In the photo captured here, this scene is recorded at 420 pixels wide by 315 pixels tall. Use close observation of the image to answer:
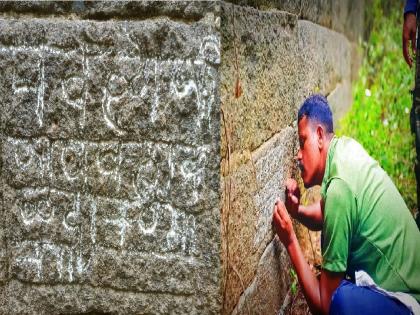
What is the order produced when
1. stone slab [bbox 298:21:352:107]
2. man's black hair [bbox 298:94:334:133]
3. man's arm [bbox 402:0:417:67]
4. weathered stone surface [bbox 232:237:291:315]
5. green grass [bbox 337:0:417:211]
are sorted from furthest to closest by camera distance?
stone slab [bbox 298:21:352:107]
green grass [bbox 337:0:417:211]
man's arm [bbox 402:0:417:67]
weathered stone surface [bbox 232:237:291:315]
man's black hair [bbox 298:94:334:133]

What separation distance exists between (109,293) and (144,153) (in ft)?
1.32

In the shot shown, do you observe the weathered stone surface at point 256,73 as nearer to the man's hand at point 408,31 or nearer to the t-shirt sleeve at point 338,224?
the t-shirt sleeve at point 338,224

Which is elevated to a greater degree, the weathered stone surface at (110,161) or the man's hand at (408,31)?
the man's hand at (408,31)

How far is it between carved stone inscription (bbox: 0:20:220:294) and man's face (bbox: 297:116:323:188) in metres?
0.27

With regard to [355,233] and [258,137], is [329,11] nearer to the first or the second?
[258,137]

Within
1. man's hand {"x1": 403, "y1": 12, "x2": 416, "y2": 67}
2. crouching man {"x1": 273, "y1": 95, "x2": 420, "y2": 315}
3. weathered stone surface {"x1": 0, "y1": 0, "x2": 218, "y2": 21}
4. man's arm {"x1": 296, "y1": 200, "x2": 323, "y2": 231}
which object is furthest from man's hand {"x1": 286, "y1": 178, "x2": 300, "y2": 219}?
weathered stone surface {"x1": 0, "y1": 0, "x2": 218, "y2": 21}

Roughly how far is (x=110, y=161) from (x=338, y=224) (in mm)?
613

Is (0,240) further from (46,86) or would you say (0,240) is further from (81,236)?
(46,86)

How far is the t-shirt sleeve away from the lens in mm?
1644

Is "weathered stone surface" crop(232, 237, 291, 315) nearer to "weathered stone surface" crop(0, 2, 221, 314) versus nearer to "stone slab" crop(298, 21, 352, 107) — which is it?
"weathered stone surface" crop(0, 2, 221, 314)

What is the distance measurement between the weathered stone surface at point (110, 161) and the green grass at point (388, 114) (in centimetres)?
105

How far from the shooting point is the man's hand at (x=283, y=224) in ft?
6.40

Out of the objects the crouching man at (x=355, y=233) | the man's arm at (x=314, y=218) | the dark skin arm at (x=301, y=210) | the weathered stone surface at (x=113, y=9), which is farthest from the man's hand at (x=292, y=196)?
the weathered stone surface at (x=113, y=9)

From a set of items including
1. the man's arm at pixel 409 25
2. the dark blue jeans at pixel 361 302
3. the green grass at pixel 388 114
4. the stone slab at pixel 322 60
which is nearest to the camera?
the dark blue jeans at pixel 361 302
